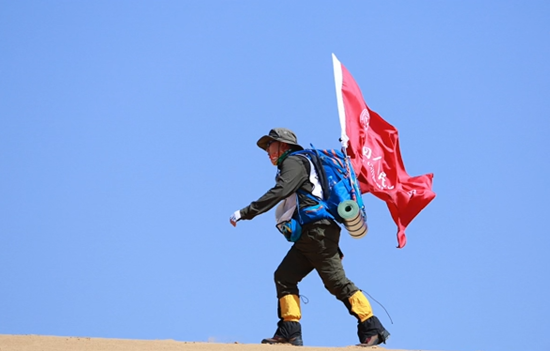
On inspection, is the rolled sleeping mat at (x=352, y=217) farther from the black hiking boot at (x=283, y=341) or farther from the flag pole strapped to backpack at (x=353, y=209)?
the black hiking boot at (x=283, y=341)

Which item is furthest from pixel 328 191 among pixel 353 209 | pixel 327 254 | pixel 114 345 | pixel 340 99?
pixel 114 345

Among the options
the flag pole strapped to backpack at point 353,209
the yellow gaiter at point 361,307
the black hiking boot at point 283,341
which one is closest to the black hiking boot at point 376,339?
the yellow gaiter at point 361,307

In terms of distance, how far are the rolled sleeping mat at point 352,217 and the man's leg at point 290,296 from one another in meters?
0.56

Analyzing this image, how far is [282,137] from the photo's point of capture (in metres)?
8.23

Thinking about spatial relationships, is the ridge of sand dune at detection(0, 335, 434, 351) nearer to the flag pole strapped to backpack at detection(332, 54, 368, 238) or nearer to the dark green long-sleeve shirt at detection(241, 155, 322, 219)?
the flag pole strapped to backpack at detection(332, 54, 368, 238)

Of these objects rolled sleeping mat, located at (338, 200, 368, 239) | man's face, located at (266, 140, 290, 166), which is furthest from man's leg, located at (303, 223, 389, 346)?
man's face, located at (266, 140, 290, 166)

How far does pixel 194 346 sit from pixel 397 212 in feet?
9.34

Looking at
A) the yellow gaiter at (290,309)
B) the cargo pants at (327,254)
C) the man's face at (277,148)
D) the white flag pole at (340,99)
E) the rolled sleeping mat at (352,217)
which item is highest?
the white flag pole at (340,99)

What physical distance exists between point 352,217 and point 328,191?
36 cm

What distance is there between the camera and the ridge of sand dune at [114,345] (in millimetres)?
6947

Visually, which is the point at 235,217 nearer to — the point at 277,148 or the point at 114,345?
the point at 277,148

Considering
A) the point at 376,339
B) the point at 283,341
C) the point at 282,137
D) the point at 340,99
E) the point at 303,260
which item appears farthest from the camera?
the point at 340,99

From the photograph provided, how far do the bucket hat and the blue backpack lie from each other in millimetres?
128

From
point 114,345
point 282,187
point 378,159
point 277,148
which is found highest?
point 378,159
